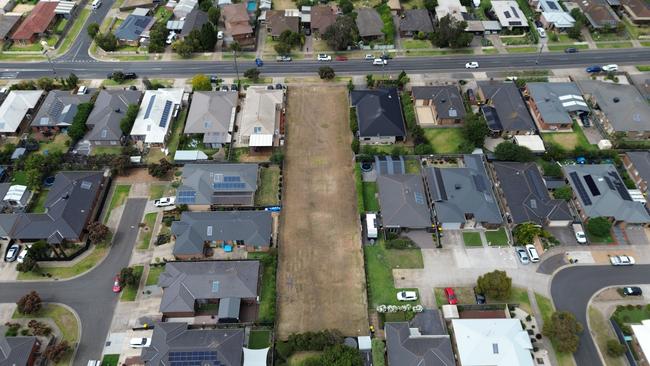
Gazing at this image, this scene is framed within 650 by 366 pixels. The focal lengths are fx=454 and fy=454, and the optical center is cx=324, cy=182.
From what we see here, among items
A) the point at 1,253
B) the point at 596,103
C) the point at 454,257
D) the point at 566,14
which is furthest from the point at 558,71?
the point at 1,253

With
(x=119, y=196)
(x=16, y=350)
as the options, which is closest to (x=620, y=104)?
(x=119, y=196)

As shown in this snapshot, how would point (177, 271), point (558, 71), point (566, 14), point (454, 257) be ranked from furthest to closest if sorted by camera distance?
point (566, 14) < point (558, 71) < point (454, 257) < point (177, 271)

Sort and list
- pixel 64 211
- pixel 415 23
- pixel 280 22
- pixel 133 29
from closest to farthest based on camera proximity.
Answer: pixel 64 211 → pixel 133 29 → pixel 280 22 → pixel 415 23

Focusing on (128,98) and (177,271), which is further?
(128,98)

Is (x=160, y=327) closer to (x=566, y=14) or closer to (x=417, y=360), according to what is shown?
(x=417, y=360)

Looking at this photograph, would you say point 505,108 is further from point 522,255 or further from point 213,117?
point 213,117

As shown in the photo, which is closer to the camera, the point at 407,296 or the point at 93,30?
the point at 407,296

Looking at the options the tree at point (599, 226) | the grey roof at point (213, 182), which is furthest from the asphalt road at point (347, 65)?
the tree at point (599, 226)
